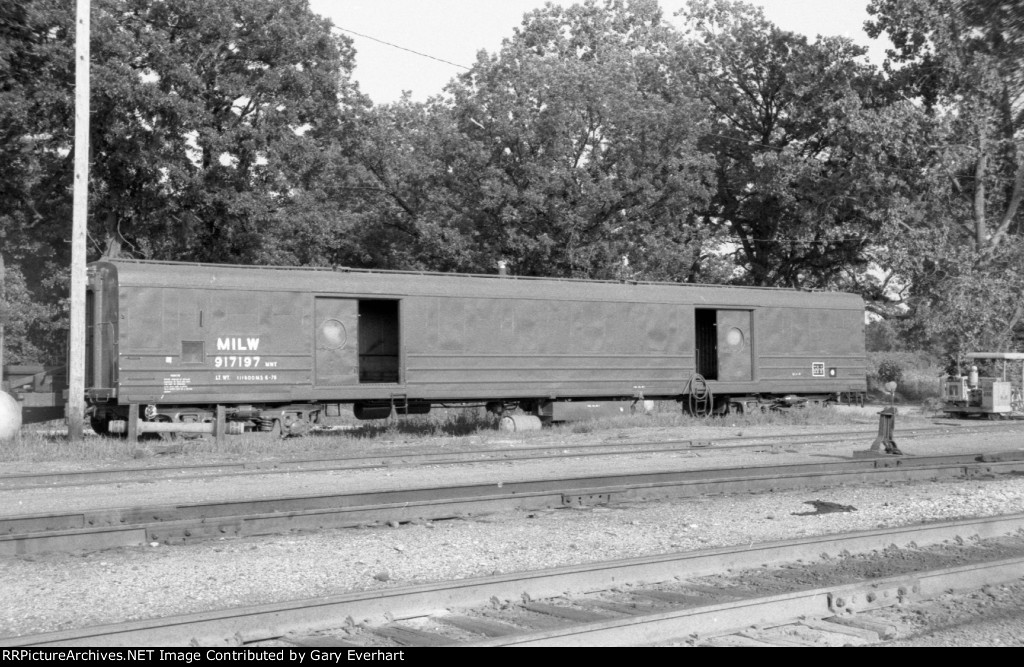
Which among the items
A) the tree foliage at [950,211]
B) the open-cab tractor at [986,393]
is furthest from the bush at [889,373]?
the open-cab tractor at [986,393]

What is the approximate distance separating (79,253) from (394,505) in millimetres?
11264

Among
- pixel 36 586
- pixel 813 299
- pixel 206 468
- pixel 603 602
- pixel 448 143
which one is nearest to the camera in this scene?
pixel 603 602

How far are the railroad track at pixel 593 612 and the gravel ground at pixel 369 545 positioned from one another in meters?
0.85

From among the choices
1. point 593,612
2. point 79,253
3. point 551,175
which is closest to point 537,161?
point 551,175

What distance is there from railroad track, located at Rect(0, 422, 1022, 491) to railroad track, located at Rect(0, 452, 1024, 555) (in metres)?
3.66

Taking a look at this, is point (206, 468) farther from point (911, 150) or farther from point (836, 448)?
point (911, 150)

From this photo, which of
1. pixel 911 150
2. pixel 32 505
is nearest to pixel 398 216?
pixel 911 150

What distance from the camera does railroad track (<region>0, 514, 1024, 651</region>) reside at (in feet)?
17.9

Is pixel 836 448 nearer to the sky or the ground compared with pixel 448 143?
nearer to the ground

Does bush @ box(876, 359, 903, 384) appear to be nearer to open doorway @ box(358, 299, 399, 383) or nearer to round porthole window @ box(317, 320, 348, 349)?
open doorway @ box(358, 299, 399, 383)

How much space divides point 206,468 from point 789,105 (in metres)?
32.2

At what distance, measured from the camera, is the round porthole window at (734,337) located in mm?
24266

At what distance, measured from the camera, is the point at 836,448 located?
17984mm

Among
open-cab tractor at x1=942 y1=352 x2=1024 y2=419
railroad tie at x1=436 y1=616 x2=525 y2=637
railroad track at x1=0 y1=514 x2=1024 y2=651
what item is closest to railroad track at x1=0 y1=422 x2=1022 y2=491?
open-cab tractor at x1=942 y1=352 x2=1024 y2=419
